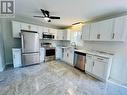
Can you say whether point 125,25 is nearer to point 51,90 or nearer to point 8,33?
point 51,90

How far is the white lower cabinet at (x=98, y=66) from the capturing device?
2.78 meters

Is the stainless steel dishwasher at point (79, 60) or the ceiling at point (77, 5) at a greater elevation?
the ceiling at point (77, 5)

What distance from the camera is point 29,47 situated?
4074mm

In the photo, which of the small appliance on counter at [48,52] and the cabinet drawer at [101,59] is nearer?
the cabinet drawer at [101,59]

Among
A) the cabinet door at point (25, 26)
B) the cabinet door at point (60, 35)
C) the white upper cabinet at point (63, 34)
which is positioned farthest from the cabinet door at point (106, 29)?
the cabinet door at point (25, 26)

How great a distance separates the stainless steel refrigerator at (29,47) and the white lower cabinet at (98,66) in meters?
2.76

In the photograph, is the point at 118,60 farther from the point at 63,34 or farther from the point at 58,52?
the point at 63,34

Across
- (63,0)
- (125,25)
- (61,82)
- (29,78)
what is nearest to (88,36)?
(125,25)

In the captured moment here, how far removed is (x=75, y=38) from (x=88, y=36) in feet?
5.15

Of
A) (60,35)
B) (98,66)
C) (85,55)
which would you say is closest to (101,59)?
(98,66)

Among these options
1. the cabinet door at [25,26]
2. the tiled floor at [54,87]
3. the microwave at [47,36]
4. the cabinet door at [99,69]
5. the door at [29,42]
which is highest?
the cabinet door at [25,26]

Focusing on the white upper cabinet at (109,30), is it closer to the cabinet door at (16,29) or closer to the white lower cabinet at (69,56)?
the white lower cabinet at (69,56)

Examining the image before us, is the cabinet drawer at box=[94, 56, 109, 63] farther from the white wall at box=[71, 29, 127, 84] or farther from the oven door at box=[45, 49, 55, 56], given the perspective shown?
the oven door at box=[45, 49, 55, 56]

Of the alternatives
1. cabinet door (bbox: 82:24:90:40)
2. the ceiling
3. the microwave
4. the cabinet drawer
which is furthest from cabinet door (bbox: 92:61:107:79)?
the microwave
